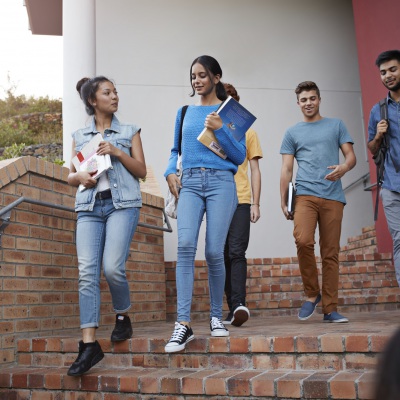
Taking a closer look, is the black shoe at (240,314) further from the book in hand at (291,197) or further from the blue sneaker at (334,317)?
the book in hand at (291,197)

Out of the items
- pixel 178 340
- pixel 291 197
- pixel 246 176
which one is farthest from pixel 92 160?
pixel 291 197

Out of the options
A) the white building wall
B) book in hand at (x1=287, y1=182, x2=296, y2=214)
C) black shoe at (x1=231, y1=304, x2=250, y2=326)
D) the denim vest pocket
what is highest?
the white building wall

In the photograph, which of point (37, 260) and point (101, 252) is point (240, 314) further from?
point (37, 260)

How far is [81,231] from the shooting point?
3.20 metres

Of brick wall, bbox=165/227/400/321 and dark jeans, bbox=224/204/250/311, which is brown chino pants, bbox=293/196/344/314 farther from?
brick wall, bbox=165/227/400/321

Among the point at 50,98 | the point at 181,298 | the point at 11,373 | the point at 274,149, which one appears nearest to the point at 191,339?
the point at 181,298

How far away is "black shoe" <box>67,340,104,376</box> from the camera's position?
301 cm

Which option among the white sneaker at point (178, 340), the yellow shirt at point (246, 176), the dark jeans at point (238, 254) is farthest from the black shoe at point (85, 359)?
the yellow shirt at point (246, 176)

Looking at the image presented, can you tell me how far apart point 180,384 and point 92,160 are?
4.35 ft

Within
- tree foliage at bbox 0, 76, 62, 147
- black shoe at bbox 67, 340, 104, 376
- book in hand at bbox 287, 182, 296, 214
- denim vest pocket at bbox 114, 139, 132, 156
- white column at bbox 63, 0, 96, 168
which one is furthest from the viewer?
tree foliage at bbox 0, 76, 62, 147

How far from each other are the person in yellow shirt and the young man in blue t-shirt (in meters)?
0.27

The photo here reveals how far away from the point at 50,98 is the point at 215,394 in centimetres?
2346

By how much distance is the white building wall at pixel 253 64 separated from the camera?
24.3ft

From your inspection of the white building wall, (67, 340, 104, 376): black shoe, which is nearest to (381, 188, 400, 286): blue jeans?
(67, 340, 104, 376): black shoe
